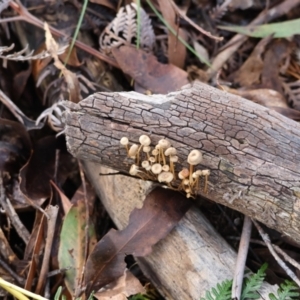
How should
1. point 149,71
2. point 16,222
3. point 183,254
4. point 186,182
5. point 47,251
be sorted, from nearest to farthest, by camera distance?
point 186,182 < point 183,254 < point 47,251 < point 16,222 < point 149,71

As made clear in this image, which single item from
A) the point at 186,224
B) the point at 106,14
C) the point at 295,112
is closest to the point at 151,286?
the point at 186,224

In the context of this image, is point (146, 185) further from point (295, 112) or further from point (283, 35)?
point (283, 35)

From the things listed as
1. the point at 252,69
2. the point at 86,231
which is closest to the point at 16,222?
the point at 86,231

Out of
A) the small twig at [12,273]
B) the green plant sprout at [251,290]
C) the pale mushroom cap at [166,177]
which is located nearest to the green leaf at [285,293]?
the green plant sprout at [251,290]

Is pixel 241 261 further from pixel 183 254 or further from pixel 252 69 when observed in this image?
pixel 252 69

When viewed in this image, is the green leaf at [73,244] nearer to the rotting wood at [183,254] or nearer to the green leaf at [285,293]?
the rotting wood at [183,254]

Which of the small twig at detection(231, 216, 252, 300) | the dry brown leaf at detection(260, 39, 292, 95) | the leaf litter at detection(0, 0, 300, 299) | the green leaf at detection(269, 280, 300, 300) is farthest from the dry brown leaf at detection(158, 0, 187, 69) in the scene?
the green leaf at detection(269, 280, 300, 300)

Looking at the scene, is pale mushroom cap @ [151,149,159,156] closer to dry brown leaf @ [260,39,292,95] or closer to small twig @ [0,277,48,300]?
small twig @ [0,277,48,300]
